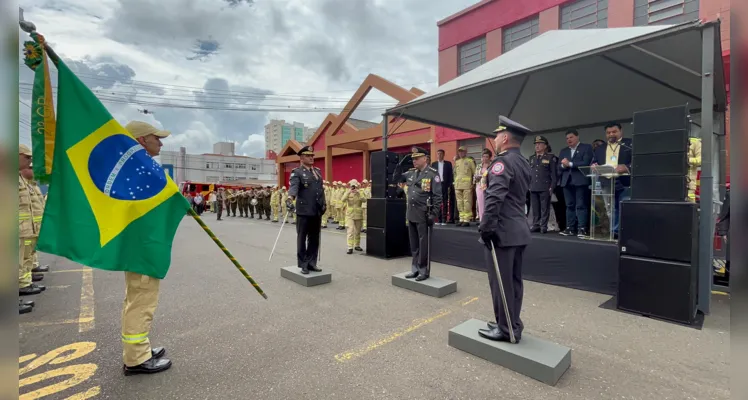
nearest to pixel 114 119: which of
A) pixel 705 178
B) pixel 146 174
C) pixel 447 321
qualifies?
pixel 146 174

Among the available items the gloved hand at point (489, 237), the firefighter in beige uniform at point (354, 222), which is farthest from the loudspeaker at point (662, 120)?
the firefighter in beige uniform at point (354, 222)

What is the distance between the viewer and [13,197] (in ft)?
2.47

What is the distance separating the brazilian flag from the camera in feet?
7.86

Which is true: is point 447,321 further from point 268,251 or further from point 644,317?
point 268,251

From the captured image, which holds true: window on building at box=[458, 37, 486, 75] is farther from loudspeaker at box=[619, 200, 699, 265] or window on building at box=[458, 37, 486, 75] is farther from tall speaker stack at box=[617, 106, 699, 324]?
loudspeaker at box=[619, 200, 699, 265]

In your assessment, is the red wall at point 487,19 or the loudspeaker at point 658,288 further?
the red wall at point 487,19

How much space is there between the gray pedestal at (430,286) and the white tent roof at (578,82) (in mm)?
3544

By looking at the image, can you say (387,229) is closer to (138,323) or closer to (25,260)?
(138,323)

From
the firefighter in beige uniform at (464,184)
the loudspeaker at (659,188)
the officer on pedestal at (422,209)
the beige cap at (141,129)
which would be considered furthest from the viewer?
the firefighter in beige uniform at (464,184)

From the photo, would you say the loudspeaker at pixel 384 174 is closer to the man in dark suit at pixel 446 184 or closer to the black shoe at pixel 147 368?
the man in dark suit at pixel 446 184

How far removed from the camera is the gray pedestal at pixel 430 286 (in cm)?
473

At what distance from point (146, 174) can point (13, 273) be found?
2.15m

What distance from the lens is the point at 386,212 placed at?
7496mm

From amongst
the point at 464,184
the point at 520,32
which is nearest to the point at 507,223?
the point at 464,184
